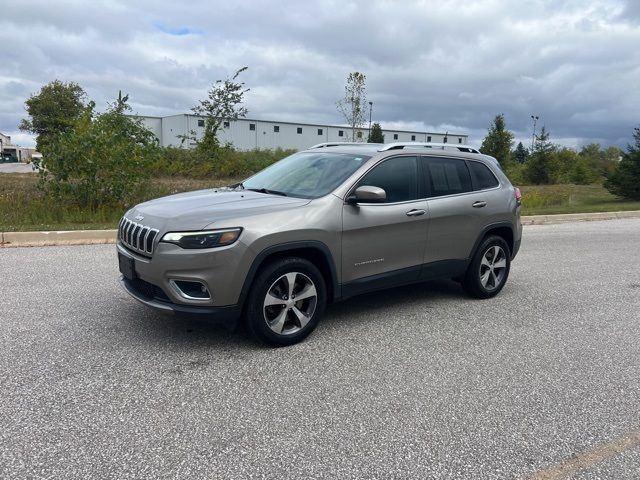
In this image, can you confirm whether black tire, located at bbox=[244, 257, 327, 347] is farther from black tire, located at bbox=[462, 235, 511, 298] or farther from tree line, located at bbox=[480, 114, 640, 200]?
tree line, located at bbox=[480, 114, 640, 200]

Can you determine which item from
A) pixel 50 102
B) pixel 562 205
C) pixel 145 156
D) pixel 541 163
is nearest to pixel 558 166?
pixel 541 163

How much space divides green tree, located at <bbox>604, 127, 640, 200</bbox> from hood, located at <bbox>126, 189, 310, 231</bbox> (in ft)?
88.4

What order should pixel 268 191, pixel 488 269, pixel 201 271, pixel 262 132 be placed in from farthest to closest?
1. pixel 262 132
2. pixel 488 269
3. pixel 268 191
4. pixel 201 271

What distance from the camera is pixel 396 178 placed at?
520cm

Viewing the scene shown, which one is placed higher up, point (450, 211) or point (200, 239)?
point (450, 211)

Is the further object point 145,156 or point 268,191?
point 145,156

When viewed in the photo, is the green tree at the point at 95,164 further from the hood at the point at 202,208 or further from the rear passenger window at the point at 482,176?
the rear passenger window at the point at 482,176

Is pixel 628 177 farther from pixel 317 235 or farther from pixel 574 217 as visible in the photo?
pixel 317 235

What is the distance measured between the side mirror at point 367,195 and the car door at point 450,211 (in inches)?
38.0

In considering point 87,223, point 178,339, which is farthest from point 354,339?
point 87,223

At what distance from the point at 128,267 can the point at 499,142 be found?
144 ft

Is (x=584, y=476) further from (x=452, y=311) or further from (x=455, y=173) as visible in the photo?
(x=455, y=173)

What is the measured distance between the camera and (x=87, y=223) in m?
11.1

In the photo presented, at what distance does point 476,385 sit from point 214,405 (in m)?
1.89
